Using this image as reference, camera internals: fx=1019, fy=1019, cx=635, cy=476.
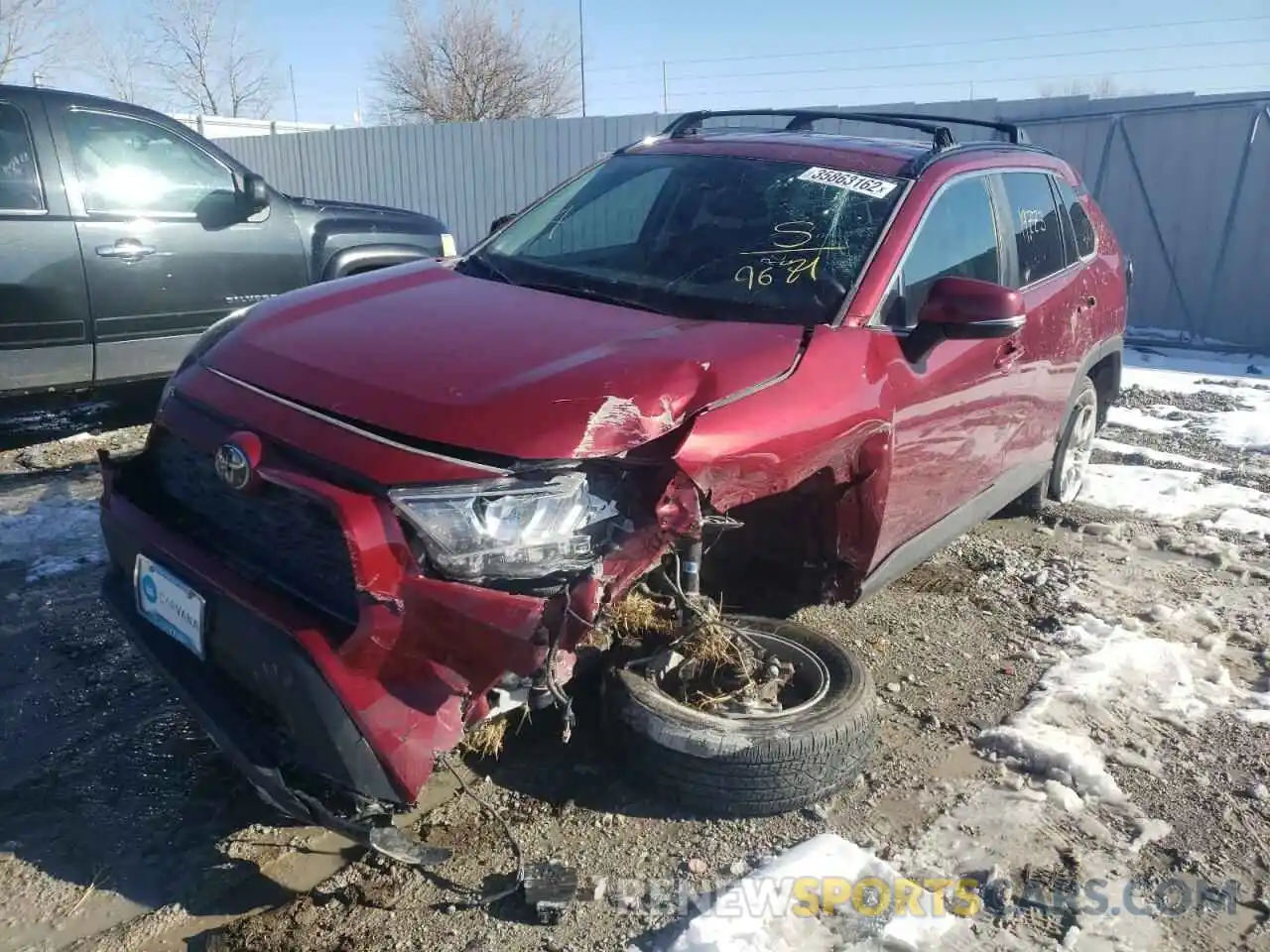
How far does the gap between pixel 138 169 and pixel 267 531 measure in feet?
12.5

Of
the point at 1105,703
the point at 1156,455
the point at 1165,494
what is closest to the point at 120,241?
the point at 1105,703

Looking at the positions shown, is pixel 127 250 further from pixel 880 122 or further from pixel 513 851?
pixel 513 851

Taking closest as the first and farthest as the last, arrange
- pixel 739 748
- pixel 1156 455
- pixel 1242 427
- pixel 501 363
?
1. pixel 501 363
2. pixel 739 748
3. pixel 1156 455
4. pixel 1242 427

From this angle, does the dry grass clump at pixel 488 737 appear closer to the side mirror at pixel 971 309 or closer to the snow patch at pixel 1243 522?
the side mirror at pixel 971 309

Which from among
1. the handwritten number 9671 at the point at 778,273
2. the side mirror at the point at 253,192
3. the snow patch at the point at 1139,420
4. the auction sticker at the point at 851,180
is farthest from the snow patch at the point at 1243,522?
the side mirror at the point at 253,192

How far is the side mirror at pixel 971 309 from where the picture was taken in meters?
3.06

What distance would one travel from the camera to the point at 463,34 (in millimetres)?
31500

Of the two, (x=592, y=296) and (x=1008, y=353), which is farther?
(x=1008, y=353)

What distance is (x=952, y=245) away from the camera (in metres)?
3.65

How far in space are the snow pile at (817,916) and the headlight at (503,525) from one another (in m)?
0.92

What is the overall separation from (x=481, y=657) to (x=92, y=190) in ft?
13.9

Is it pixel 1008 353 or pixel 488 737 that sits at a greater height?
pixel 1008 353

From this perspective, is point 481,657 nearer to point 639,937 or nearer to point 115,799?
point 639,937

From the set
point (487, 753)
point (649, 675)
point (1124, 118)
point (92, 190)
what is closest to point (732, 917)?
point (649, 675)
